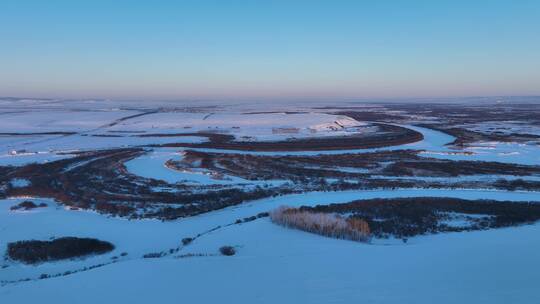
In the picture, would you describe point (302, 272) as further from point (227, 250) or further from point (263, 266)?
point (227, 250)

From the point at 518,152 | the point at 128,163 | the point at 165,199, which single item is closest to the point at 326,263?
the point at 165,199

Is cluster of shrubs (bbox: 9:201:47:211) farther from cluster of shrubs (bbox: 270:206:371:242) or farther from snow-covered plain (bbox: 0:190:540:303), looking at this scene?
cluster of shrubs (bbox: 270:206:371:242)

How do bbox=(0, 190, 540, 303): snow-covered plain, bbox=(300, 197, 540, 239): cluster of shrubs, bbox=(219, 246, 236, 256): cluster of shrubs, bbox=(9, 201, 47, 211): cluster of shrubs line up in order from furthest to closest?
bbox=(9, 201, 47, 211): cluster of shrubs → bbox=(300, 197, 540, 239): cluster of shrubs → bbox=(219, 246, 236, 256): cluster of shrubs → bbox=(0, 190, 540, 303): snow-covered plain

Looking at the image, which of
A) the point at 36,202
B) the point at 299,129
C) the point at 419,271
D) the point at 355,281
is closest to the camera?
the point at 355,281

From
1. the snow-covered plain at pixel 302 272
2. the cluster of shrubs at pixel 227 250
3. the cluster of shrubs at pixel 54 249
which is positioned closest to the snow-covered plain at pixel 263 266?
the snow-covered plain at pixel 302 272

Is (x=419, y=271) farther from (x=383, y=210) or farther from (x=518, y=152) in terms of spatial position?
(x=518, y=152)

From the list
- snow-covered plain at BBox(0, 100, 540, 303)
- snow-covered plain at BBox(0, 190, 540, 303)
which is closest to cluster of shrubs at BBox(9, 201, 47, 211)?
snow-covered plain at BBox(0, 100, 540, 303)
